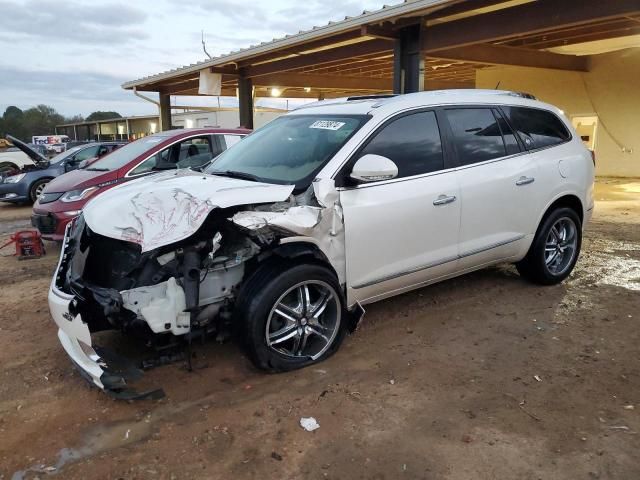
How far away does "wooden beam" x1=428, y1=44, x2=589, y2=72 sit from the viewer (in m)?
11.4

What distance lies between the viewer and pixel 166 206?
10.7 feet

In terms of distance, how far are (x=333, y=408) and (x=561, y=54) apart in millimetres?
14813

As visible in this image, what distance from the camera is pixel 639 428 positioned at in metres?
2.88

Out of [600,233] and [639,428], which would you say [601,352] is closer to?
[639,428]

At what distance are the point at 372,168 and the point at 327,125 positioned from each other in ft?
2.50

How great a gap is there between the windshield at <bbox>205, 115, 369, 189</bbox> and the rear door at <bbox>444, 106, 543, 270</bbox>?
3.27ft

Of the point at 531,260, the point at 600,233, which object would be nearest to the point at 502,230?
the point at 531,260

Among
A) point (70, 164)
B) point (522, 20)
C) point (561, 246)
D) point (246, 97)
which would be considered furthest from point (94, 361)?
point (246, 97)

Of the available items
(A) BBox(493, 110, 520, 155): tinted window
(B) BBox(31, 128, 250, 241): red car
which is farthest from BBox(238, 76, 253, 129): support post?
(A) BBox(493, 110, 520, 155): tinted window

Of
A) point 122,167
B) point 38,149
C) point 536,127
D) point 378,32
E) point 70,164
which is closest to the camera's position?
point 536,127

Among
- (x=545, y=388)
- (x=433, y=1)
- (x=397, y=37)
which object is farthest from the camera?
(x=397, y=37)

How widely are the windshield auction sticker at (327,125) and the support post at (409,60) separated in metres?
5.86

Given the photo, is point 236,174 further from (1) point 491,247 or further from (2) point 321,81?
(2) point 321,81

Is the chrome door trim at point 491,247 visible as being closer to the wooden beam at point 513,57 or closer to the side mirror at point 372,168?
the side mirror at point 372,168
